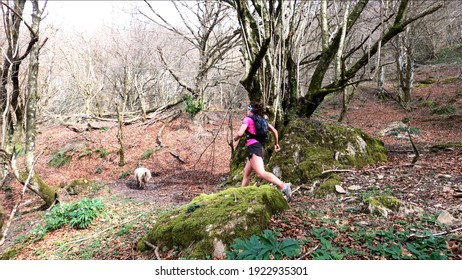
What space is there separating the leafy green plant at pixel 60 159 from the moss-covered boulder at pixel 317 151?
1133 centimetres

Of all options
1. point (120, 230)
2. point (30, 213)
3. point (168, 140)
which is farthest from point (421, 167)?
point (168, 140)

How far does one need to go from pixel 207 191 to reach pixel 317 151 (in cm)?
295

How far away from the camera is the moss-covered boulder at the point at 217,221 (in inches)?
108

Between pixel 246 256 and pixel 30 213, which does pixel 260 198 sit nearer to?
pixel 246 256

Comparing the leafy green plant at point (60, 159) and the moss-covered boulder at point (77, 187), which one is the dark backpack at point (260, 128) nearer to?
the moss-covered boulder at point (77, 187)

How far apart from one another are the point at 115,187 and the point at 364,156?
800cm

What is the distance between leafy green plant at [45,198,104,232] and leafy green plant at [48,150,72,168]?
25.7 ft

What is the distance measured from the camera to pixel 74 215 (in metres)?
5.57

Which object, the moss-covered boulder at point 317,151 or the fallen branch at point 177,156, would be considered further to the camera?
the fallen branch at point 177,156

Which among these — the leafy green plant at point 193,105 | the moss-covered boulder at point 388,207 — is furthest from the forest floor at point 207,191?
the leafy green plant at point 193,105

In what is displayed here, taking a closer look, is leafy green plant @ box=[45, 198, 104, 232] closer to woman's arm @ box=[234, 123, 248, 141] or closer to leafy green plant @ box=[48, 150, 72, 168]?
woman's arm @ box=[234, 123, 248, 141]

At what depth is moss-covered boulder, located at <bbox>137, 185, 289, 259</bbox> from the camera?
275 cm

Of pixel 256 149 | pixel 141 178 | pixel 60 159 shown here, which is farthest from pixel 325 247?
pixel 60 159

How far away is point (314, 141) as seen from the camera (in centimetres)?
575
